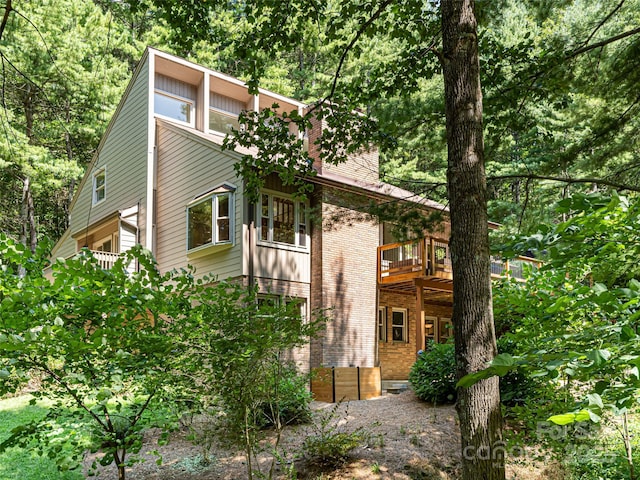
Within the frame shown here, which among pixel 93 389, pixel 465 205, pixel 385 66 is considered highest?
pixel 385 66

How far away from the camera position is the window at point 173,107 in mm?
16812

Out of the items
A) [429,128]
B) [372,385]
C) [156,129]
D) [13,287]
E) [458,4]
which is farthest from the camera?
[156,129]

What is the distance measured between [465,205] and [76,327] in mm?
3308

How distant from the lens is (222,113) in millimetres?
17703

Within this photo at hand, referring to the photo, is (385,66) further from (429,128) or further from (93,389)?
(93,389)

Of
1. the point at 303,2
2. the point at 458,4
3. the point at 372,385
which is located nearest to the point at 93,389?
the point at 458,4

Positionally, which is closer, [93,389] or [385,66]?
[93,389]

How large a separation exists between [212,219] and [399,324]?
7.76 m

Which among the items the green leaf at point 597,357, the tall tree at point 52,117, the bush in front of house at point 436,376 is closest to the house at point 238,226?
the tall tree at point 52,117

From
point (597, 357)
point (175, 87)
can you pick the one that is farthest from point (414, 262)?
point (597, 357)

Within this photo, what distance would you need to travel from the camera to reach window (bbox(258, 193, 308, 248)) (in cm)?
1400

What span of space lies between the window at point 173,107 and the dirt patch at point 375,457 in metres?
10.9

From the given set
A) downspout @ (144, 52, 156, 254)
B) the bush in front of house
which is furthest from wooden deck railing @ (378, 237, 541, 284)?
downspout @ (144, 52, 156, 254)

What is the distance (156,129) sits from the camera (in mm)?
16750
